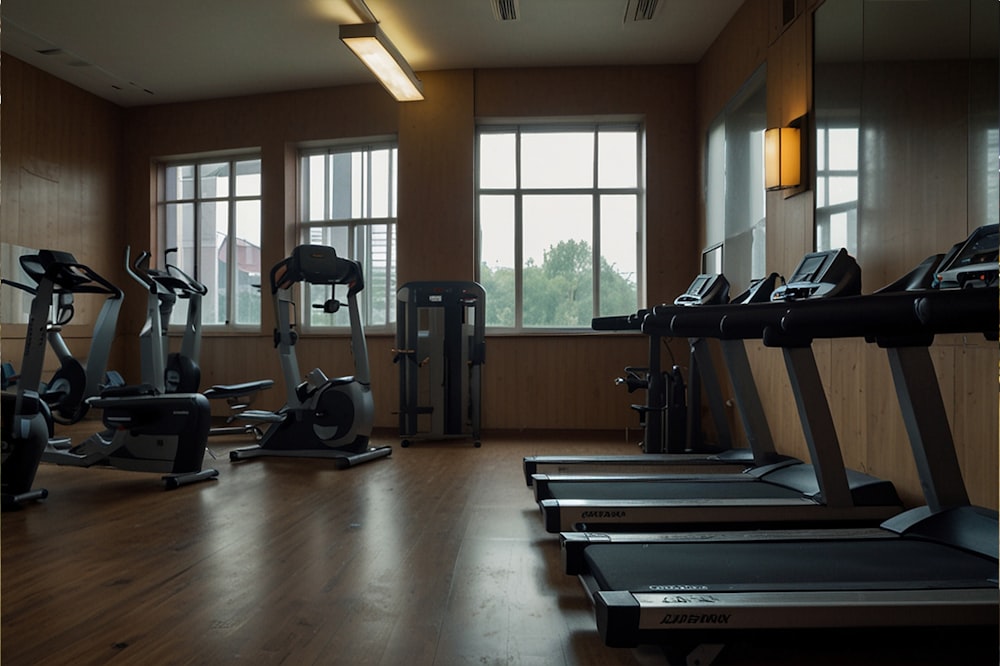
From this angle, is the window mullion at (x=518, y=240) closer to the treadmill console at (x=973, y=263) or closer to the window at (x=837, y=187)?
the window at (x=837, y=187)

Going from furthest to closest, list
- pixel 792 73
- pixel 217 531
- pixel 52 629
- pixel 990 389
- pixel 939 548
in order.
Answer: pixel 792 73 → pixel 217 531 → pixel 990 389 → pixel 939 548 → pixel 52 629

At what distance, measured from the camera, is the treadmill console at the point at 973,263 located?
2236 millimetres

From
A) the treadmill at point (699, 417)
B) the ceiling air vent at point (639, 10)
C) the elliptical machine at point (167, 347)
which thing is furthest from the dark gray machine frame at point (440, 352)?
the ceiling air vent at point (639, 10)

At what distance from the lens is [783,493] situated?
11.3 ft

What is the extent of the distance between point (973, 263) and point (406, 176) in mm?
5810

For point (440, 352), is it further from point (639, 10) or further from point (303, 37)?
point (639, 10)

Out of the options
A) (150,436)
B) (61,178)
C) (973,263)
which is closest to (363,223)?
(61,178)

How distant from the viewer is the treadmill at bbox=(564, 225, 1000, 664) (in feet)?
6.23

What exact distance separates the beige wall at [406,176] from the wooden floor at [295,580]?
9.28 ft

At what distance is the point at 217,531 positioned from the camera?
351cm

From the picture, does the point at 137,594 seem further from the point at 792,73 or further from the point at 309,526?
the point at 792,73

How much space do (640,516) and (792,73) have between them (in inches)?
127

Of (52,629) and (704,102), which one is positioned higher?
(704,102)

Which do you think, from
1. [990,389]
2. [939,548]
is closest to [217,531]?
[939,548]
